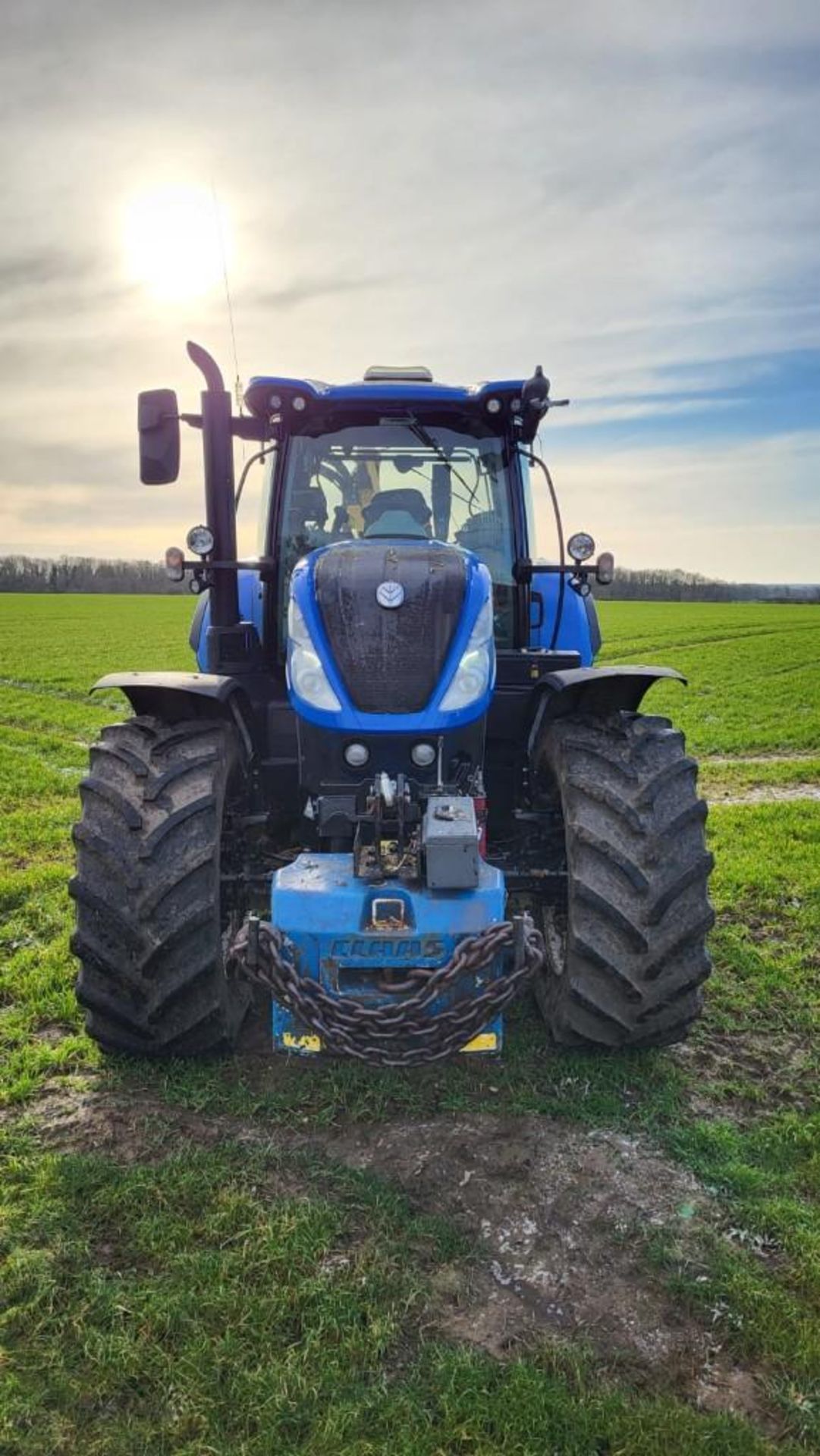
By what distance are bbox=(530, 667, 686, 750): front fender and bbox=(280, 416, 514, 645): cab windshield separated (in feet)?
3.04

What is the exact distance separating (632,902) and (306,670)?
1.51 m

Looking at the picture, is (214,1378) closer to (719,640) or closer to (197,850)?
(197,850)

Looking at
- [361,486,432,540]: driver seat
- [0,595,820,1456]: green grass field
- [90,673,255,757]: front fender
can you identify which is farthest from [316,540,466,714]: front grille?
[0,595,820,1456]: green grass field

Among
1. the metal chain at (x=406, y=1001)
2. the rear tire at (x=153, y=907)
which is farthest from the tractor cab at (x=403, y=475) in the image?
the metal chain at (x=406, y=1001)

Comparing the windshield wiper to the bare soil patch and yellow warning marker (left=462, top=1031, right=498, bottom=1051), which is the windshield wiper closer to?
yellow warning marker (left=462, top=1031, right=498, bottom=1051)

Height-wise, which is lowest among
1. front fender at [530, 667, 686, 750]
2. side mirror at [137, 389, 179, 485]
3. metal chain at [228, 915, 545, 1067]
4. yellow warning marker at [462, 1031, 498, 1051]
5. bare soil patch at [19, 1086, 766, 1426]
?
bare soil patch at [19, 1086, 766, 1426]

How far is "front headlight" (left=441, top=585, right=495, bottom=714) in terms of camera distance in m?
3.98

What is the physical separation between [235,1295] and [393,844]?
5.27ft

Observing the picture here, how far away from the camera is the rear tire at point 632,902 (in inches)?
148

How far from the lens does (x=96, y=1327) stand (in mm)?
2727

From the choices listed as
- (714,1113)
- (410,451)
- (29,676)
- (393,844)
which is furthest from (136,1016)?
(29,676)

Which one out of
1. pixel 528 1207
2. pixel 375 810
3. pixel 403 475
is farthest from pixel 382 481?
pixel 528 1207

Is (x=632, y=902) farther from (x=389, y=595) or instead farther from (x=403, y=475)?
(x=403, y=475)

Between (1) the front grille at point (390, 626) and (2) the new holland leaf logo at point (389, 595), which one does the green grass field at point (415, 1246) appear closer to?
(1) the front grille at point (390, 626)
